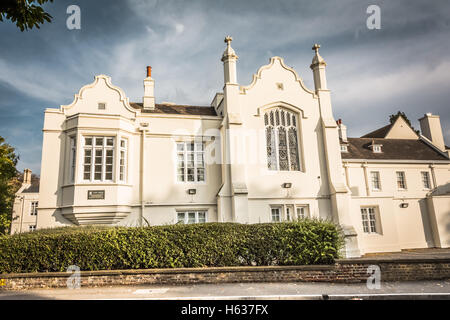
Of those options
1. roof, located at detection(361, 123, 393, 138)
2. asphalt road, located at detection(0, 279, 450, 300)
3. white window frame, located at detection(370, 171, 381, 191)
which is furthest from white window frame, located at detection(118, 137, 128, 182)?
roof, located at detection(361, 123, 393, 138)

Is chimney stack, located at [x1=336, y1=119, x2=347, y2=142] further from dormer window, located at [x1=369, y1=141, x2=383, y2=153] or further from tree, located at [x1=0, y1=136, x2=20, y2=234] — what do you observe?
tree, located at [x1=0, y1=136, x2=20, y2=234]

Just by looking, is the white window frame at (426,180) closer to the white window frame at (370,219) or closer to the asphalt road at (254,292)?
the white window frame at (370,219)

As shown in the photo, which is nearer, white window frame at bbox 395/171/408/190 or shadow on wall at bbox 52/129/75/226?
shadow on wall at bbox 52/129/75/226

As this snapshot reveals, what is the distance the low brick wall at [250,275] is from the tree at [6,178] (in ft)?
12.6

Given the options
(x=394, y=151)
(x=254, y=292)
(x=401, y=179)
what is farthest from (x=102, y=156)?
(x=394, y=151)

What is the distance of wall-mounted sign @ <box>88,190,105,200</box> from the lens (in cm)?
1383

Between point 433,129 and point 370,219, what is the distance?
1561 cm

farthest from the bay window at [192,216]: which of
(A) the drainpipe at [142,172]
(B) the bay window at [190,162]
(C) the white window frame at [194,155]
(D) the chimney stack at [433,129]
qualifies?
(D) the chimney stack at [433,129]

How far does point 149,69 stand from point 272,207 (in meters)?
11.2

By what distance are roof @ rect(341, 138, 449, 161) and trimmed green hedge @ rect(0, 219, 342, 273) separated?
17.2 m

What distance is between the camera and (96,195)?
547 inches

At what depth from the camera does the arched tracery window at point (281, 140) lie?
55.1ft

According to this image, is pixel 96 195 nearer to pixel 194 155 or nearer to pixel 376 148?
pixel 194 155

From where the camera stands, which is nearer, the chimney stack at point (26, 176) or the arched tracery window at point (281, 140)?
the arched tracery window at point (281, 140)
